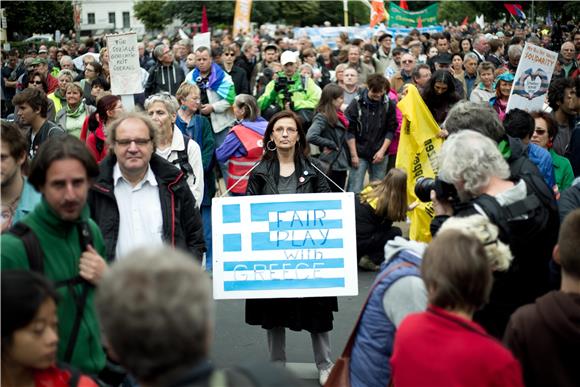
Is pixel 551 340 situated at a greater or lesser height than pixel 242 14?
lesser

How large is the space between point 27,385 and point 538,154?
4.67m

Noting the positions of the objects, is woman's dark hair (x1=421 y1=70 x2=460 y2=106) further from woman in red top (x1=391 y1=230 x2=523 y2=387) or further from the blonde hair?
woman in red top (x1=391 y1=230 x2=523 y2=387)

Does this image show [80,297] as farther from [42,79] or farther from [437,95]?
[42,79]

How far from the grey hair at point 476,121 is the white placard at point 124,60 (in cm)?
473

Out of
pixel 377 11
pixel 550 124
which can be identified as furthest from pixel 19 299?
pixel 377 11

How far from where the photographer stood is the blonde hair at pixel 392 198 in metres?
8.91

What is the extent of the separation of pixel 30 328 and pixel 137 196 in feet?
6.39

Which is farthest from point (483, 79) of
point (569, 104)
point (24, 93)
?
point (24, 93)

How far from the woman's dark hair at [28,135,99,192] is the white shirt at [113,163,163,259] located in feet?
3.56

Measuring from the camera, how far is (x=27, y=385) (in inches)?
132

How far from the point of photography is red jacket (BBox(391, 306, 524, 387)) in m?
3.11

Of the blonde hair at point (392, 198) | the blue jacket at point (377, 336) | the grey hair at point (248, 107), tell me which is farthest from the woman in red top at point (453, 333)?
the grey hair at point (248, 107)

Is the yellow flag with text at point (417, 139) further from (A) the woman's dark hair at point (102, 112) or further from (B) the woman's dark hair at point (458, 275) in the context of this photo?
(B) the woman's dark hair at point (458, 275)

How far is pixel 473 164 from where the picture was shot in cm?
412
